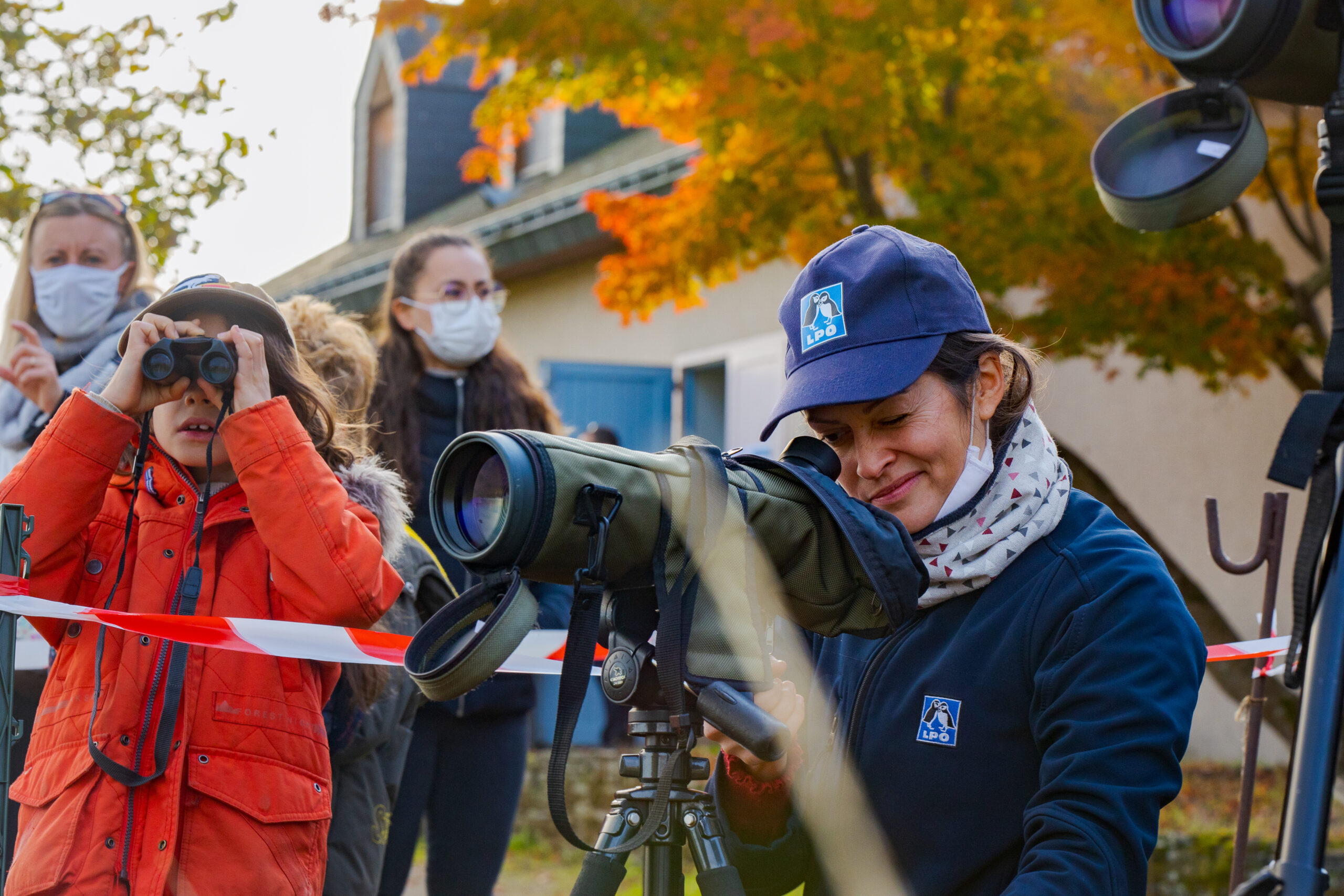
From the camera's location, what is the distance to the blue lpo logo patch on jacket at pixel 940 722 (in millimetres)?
2010

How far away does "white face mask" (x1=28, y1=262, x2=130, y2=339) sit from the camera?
368cm

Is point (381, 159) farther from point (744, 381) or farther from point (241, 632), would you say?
point (241, 632)

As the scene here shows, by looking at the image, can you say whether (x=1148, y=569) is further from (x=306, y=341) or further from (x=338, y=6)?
(x=338, y=6)

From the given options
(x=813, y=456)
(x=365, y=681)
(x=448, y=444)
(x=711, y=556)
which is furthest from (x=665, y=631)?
(x=448, y=444)

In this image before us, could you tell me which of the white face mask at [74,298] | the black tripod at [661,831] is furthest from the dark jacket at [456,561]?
the black tripod at [661,831]

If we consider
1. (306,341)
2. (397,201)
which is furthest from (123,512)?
(397,201)

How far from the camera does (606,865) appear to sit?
1.60 meters

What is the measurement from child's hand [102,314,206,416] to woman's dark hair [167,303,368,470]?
0.55ft

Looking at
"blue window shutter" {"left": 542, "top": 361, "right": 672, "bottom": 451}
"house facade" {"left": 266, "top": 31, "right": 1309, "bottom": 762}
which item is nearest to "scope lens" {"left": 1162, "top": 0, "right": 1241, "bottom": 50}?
"house facade" {"left": 266, "top": 31, "right": 1309, "bottom": 762}

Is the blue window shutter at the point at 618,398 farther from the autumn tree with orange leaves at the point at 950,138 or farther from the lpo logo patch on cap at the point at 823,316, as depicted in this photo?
the lpo logo patch on cap at the point at 823,316

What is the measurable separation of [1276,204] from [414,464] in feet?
18.0

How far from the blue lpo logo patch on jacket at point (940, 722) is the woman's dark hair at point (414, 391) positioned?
7.10ft

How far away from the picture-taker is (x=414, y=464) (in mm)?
4066

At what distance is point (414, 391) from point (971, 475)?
2410 millimetres
